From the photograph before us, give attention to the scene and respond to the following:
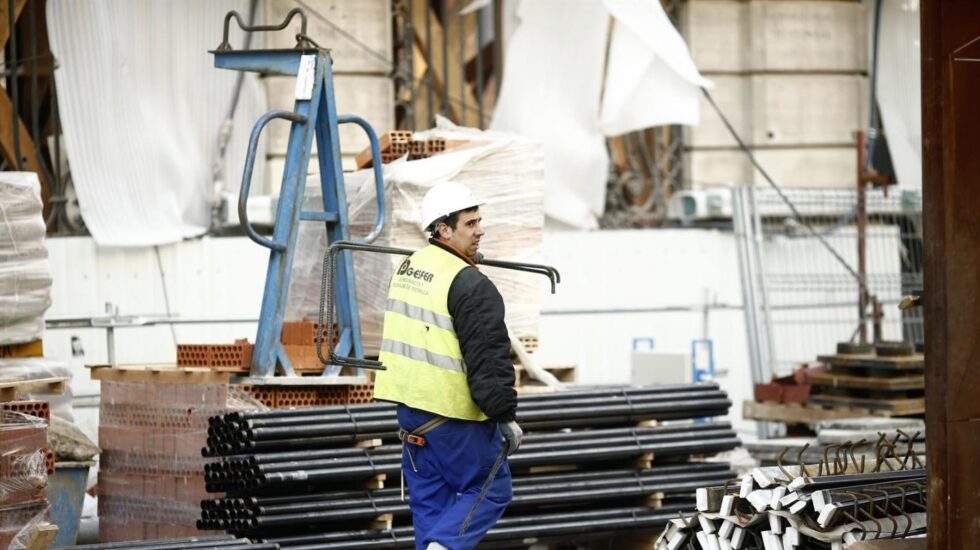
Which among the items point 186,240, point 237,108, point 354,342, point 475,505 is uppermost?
point 237,108

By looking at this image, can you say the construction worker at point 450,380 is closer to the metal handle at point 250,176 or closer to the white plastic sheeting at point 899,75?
the metal handle at point 250,176

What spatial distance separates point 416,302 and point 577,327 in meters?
6.97

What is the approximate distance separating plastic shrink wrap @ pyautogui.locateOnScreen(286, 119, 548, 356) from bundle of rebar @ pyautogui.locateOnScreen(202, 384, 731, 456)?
814mm

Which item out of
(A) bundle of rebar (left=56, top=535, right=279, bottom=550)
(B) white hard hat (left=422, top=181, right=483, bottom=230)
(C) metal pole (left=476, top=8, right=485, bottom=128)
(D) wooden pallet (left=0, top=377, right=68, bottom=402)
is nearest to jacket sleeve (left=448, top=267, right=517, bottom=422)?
(B) white hard hat (left=422, top=181, right=483, bottom=230)

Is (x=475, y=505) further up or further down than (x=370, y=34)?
further down

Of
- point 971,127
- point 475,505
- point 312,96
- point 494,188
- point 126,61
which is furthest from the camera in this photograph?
point 126,61

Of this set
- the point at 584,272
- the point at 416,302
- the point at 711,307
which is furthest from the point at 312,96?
the point at 711,307

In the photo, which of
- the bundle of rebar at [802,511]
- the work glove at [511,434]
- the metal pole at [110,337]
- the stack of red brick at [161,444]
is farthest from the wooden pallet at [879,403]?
the work glove at [511,434]

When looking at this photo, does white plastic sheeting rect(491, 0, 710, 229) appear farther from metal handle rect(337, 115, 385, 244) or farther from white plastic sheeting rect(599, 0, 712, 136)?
metal handle rect(337, 115, 385, 244)

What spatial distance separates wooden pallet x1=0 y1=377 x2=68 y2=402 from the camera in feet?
28.4

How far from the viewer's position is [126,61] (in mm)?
13070

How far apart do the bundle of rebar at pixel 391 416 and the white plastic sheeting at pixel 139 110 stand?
4.39m

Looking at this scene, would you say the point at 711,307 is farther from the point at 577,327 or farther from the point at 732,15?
the point at 732,15

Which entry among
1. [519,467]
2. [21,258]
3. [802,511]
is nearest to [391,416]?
[519,467]
